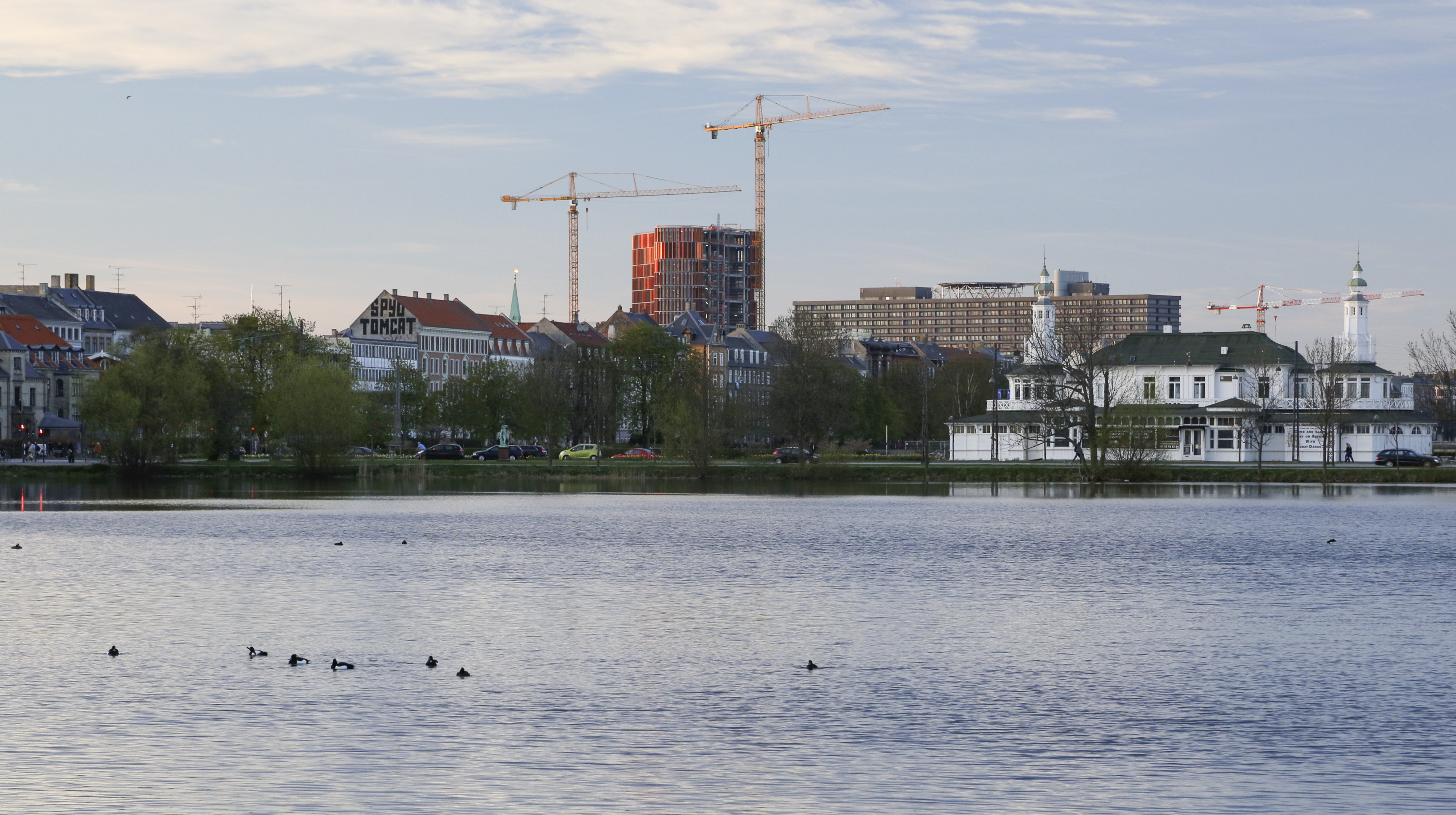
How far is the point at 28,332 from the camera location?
166250 mm

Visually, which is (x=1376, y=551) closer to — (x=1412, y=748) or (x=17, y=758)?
(x=1412, y=748)

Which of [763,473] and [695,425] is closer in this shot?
[695,425]

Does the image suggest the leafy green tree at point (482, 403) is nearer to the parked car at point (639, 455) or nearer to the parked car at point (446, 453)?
the parked car at point (446, 453)

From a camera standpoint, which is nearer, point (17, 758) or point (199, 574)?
point (17, 758)

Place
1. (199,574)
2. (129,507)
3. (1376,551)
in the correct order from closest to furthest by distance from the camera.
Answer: (199,574)
(1376,551)
(129,507)

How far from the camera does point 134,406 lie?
103 m

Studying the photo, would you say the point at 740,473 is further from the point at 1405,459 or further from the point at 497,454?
the point at 1405,459

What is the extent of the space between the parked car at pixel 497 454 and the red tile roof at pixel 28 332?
49372 millimetres

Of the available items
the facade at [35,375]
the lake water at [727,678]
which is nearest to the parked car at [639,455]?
the facade at [35,375]

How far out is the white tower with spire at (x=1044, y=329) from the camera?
4596 inches

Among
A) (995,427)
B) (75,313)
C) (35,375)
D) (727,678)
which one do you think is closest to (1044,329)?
(995,427)

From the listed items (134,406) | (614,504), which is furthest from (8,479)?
(614,504)

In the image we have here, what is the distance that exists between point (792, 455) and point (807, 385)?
10.4 meters

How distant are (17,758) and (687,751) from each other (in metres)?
7.81
